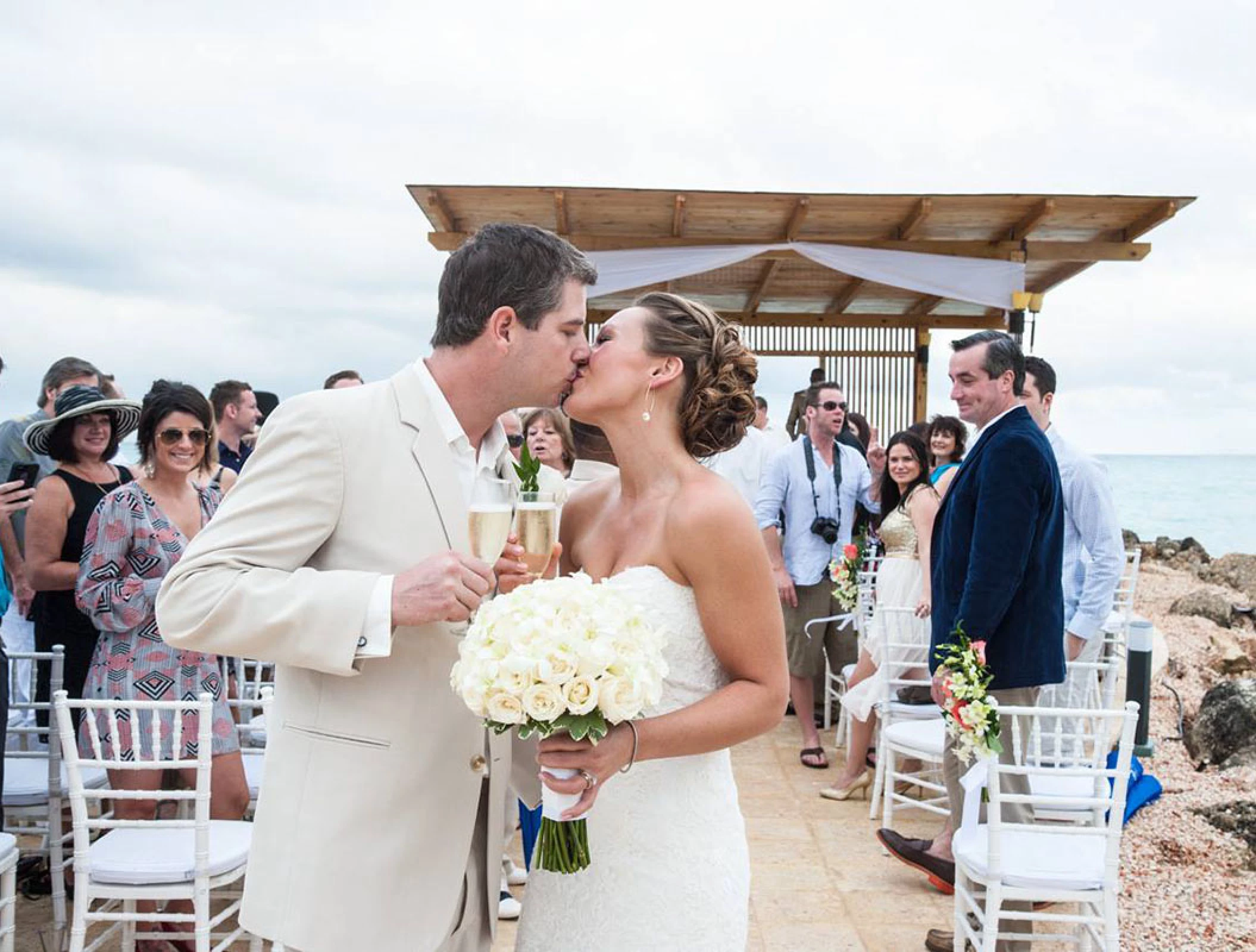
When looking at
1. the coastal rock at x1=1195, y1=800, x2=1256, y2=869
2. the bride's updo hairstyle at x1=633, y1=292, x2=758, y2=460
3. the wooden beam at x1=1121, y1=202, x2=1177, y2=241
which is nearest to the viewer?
the bride's updo hairstyle at x1=633, y1=292, x2=758, y2=460

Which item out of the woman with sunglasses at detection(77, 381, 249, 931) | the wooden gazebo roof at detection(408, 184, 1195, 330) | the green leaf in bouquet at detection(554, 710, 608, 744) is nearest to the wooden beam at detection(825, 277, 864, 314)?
the wooden gazebo roof at detection(408, 184, 1195, 330)

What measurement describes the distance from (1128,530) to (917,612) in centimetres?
2182

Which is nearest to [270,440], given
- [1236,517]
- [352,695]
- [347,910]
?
[352,695]

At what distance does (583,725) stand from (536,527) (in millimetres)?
373

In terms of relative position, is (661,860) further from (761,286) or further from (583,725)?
(761,286)

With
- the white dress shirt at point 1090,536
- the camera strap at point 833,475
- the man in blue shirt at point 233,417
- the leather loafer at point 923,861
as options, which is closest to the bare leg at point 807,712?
the camera strap at point 833,475

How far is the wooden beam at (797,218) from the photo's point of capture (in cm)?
1054

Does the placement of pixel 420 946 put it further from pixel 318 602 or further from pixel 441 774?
pixel 318 602

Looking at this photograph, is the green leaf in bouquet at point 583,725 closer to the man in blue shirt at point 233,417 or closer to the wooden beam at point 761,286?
the man in blue shirt at point 233,417

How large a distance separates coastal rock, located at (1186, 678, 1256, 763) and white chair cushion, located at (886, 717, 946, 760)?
11.6ft

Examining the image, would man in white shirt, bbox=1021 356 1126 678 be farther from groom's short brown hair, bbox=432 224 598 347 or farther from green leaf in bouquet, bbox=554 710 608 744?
green leaf in bouquet, bbox=554 710 608 744

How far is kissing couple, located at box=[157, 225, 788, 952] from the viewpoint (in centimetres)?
200

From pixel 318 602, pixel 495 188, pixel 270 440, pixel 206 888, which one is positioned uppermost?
pixel 495 188

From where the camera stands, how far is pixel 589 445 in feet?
18.5
